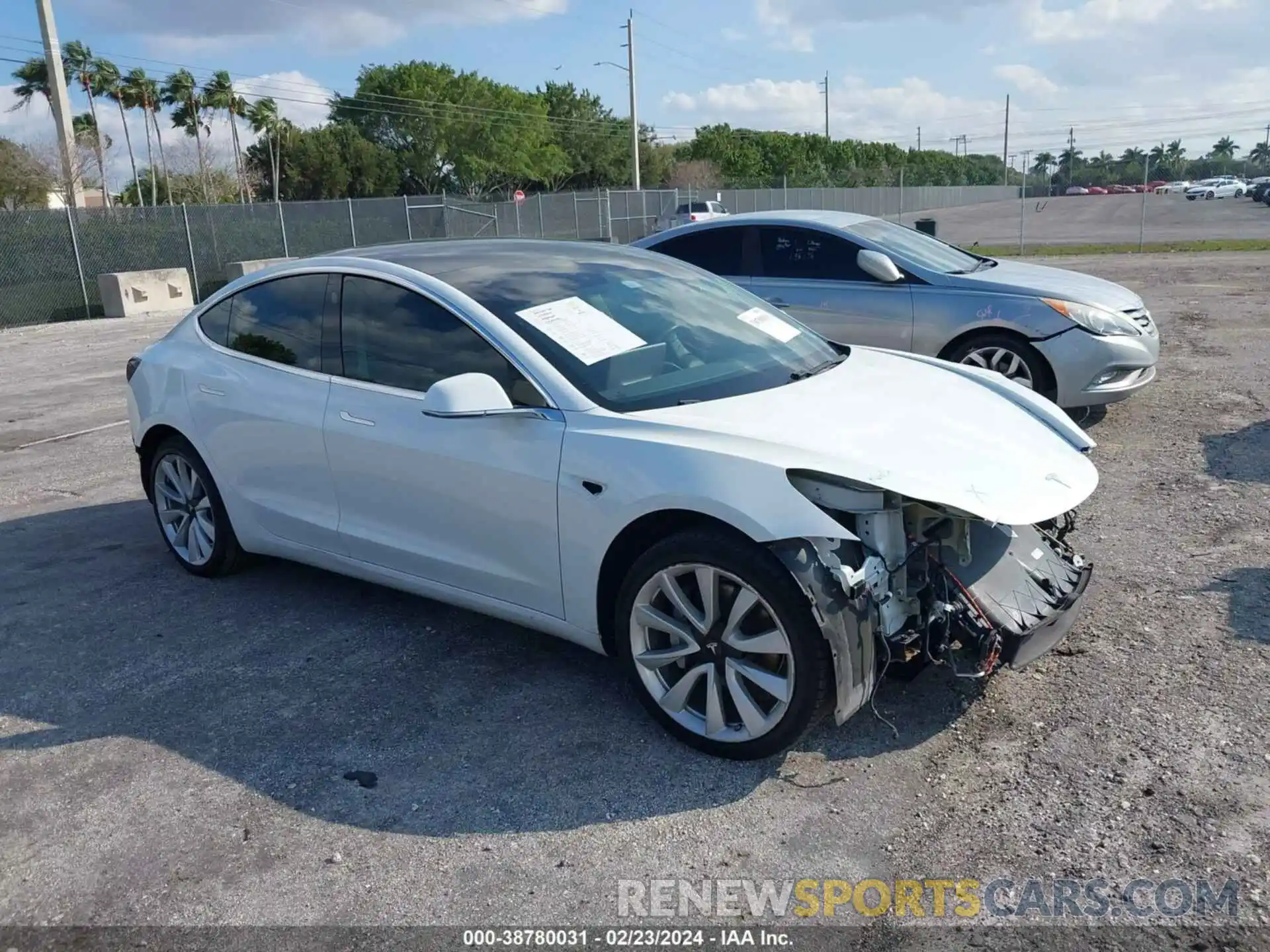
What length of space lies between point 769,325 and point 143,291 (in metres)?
20.6

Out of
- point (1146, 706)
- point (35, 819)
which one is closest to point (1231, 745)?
point (1146, 706)

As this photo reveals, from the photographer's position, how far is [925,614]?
334 cm

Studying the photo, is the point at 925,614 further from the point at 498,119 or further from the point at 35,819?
the point at 498,119

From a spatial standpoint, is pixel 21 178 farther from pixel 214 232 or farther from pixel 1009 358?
pixel 1009 358

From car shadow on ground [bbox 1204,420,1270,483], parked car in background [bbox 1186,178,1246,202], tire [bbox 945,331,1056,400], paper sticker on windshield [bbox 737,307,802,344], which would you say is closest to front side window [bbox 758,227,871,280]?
tire [bbox 945,331,1056,400]

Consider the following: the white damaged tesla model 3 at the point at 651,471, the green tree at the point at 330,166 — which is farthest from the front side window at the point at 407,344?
the green tree at the point at 330,166

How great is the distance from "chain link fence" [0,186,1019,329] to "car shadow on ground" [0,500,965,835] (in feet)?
29.6

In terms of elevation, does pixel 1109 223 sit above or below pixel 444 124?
below

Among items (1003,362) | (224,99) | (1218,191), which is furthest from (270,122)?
(1003,362)

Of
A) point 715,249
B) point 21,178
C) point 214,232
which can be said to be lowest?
point 715,249

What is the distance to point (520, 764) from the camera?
11.5 ft

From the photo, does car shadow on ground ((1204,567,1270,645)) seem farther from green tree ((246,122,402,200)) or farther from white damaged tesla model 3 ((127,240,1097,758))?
green tree ((246,122,402,200))

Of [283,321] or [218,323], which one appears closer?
[283,321]

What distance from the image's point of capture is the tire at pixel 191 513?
5156 millimetres
